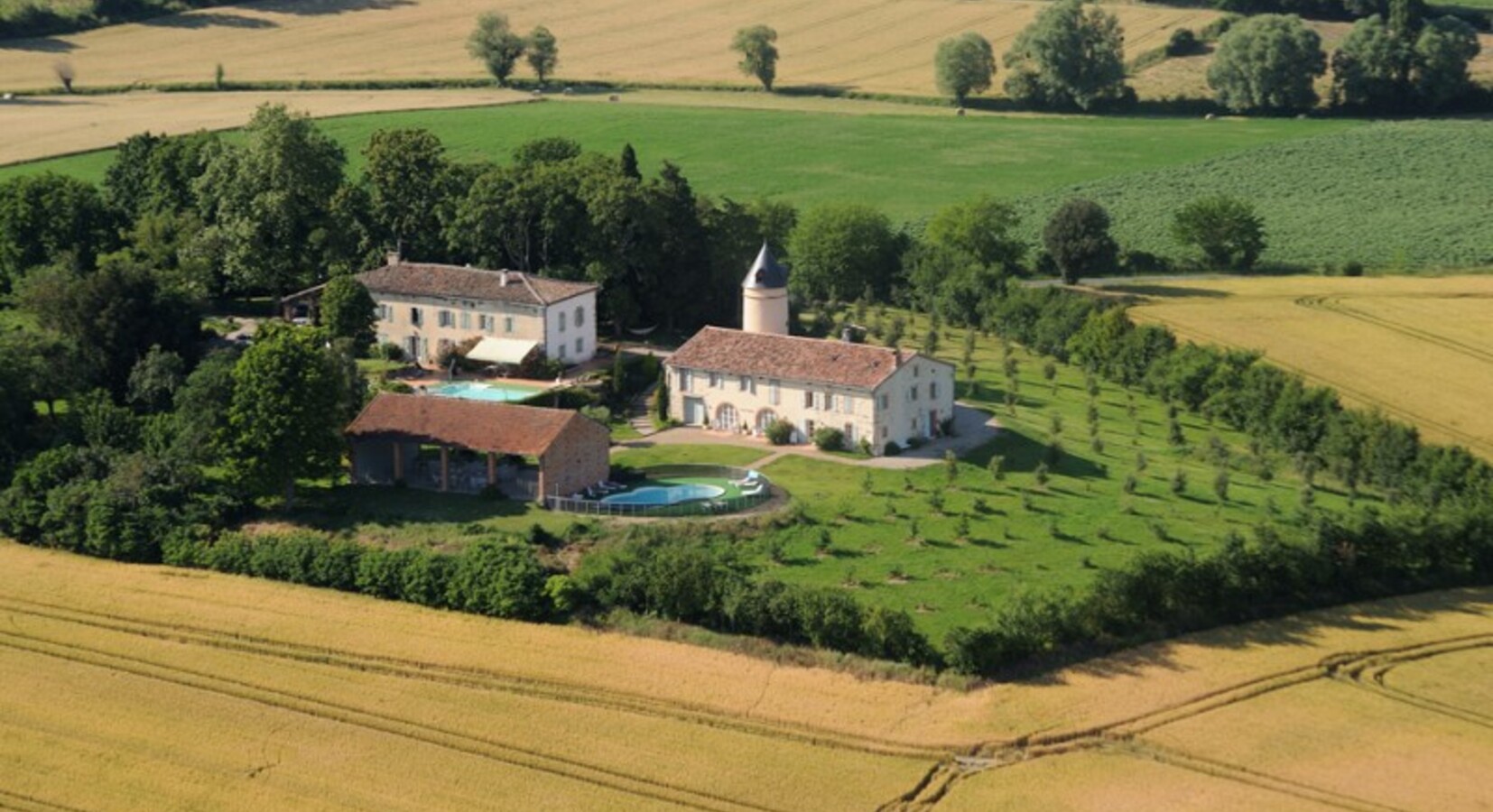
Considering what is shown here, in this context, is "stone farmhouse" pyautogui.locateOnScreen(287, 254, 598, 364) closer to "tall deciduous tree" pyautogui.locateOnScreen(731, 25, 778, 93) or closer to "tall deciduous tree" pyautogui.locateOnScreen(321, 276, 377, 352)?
"tall deciduous tree" pyautogui.locateOnScreen(321, 276, 377, 352)

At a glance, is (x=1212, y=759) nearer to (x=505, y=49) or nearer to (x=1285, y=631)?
(x=1285, y=631)

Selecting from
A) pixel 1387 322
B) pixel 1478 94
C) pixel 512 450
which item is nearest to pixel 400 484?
pixel 512 450

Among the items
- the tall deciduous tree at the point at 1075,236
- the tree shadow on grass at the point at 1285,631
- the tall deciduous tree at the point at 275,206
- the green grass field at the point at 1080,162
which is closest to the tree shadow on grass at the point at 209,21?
the green grass field at the point at 1080,162

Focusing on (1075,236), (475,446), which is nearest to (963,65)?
(1075,236)

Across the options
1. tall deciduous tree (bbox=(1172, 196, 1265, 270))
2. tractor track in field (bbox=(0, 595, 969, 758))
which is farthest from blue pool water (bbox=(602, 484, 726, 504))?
tall deciduous tree (bbox=(1172, 196, 1265, 270))

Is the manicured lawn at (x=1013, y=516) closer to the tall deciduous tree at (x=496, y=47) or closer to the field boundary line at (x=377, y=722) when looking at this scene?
the field boundary line at (x=377, y=722)
